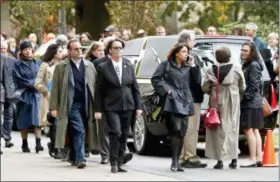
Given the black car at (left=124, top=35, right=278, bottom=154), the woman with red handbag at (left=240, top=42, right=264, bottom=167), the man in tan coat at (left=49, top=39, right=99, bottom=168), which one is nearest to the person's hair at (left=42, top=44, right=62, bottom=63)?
the black car at (left=124, top=35, right=278, bottom=154)

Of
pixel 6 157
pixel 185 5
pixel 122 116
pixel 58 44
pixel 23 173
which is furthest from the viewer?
pixel 185 5

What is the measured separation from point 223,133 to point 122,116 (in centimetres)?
165

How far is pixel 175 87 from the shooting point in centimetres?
1480

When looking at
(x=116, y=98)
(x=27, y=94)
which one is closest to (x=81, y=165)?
(x=116, y=98)

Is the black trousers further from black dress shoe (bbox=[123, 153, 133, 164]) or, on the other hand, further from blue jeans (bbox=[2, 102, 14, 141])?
blue jeans (bbox=[2, 102, 14, 141])

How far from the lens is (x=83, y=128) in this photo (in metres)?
15.0

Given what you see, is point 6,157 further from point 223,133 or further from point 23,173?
point 223,133

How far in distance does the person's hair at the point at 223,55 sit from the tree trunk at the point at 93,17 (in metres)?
17.4

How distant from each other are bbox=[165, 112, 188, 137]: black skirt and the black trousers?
630 millimetres

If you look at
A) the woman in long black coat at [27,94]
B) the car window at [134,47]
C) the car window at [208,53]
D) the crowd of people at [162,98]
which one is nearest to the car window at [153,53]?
the car window at [134,47]

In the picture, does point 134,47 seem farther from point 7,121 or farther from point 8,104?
point 7,121

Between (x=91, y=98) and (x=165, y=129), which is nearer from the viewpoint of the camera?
(x=91, y=98)

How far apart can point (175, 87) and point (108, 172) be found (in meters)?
1.54

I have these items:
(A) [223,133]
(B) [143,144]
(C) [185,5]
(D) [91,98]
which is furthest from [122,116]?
(C) [185,5]
